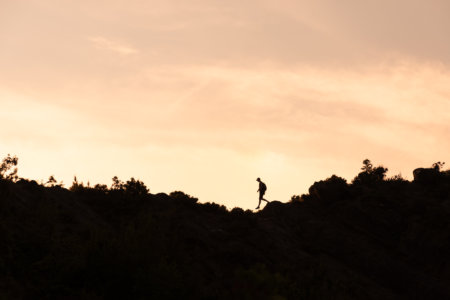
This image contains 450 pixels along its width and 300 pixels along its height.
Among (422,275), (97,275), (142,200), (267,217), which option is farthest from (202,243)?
(422,275)

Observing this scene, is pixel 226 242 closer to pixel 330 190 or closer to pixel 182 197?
pixel 182 197

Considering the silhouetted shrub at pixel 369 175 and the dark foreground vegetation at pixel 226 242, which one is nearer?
the dark foreground vegetation at pixel 226 242

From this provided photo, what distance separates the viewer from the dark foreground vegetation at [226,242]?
22703mm

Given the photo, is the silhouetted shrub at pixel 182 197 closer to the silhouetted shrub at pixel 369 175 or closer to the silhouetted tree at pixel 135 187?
the silhouetted tree at pixel 135 187

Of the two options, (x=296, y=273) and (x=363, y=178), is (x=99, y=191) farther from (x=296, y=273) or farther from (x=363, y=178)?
(x=363, y=178)

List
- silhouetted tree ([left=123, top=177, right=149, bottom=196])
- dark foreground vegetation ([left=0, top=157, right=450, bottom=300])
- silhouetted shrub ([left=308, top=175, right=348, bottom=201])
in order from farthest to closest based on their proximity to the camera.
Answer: silhouetted shrub ([left=308, top=175, right=348, bottom=201]) < silhouetted tree ([left=123, top=177, right=149, bottom=196]) < dark foreground vegetation ([left=0, top=157, right=450, bottom=300])

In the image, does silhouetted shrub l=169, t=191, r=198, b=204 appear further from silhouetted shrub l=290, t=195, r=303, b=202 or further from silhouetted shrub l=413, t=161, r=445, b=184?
silhouetted shrub l=413, t=161, r=445, b=184

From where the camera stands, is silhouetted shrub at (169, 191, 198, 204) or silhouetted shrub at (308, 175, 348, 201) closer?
silhouetted shrub at (169, 191, 198, 204)

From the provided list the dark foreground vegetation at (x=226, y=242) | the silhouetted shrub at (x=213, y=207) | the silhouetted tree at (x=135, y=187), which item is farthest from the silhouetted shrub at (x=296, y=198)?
the silhouetted tree at (x=135, y=187)

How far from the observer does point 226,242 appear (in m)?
33.3

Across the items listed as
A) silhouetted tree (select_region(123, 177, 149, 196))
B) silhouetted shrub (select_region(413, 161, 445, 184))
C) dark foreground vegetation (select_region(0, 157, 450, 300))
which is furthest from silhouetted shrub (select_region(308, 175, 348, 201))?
silhouetted tree (select_region(123, 177, 149, 196))

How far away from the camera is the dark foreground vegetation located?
2270 centimetres

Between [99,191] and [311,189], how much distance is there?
15238mm

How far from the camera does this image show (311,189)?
138 ft
